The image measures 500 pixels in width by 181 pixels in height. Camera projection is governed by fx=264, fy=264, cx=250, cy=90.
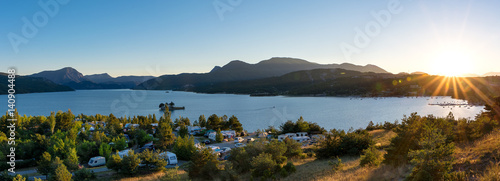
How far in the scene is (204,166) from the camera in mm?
16672

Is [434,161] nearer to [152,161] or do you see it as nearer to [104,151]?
[152,161]

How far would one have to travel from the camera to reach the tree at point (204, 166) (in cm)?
1667

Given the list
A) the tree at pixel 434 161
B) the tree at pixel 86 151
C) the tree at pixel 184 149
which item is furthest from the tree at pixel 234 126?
the tree at pixel 434 161

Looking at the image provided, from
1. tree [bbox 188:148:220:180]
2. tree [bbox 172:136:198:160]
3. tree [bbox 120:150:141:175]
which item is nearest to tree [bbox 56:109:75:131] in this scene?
tree [bbox 172:136:198:160]

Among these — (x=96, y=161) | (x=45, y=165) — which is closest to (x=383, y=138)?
(x=96, y=161)

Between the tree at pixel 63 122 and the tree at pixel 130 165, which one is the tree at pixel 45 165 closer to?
the tree at pixel 130 165

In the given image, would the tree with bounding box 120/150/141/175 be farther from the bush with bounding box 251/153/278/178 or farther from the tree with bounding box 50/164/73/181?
the bush with bounding box 251/153/278/178

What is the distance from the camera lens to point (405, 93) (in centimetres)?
14050

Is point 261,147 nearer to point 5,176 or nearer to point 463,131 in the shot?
point 463,131

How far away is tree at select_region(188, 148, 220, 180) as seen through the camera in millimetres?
16672

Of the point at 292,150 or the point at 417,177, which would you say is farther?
the point at 292,150

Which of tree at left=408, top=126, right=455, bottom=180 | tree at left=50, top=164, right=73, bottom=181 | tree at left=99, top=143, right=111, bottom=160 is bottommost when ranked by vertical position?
tree at left=99, top=143, right=111, bottom=160

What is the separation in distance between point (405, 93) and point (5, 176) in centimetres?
15774

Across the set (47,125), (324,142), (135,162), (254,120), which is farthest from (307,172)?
(254,120)
